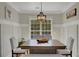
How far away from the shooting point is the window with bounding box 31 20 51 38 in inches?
210

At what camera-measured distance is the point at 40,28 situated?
17.6ft

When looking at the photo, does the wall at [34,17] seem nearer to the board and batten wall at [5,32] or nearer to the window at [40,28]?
the window at [40,28]

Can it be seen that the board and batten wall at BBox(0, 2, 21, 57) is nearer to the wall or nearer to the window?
the window

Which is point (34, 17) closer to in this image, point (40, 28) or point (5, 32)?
point (40, 28)

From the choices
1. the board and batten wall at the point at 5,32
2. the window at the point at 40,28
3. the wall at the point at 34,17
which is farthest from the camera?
the wall at the point at 34,17

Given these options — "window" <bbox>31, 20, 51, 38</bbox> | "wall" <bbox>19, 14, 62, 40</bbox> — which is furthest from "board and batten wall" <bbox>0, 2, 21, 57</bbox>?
"wall" <bbox>19, 14, 62, 40</bbox>

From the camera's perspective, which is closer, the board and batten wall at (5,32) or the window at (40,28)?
the board and batten wall at (5,32)

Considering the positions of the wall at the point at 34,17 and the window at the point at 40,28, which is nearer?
the window at the point at 40,28

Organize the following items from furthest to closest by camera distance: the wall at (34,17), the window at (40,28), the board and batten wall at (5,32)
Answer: the wall at (34,17) → the window at (40,28) → the board and batten wall at (5,32)

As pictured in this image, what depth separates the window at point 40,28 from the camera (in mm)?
5326

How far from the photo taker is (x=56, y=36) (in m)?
5.73

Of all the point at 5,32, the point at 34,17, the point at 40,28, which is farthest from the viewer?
the point at 34,17

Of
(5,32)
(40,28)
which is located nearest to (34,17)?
(40,28)

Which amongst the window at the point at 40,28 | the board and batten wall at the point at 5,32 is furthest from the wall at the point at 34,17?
the board and batten wall at the point at 5,32
